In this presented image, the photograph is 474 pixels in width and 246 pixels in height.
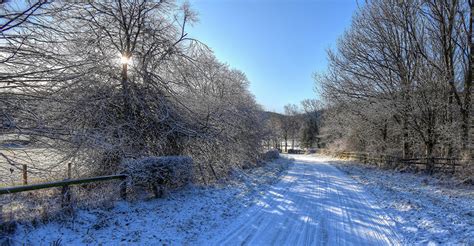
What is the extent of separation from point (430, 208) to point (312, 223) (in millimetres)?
3676

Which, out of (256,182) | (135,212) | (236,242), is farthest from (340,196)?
(135,212)

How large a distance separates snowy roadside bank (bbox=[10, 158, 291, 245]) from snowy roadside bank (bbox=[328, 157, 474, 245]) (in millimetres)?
3955

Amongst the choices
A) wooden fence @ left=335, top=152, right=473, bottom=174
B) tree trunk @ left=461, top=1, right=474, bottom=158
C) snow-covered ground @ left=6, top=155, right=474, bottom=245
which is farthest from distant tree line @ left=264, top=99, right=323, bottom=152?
snow-covered ground @ left=6, top=155, right=474, bottom=245

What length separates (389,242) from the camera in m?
5.20

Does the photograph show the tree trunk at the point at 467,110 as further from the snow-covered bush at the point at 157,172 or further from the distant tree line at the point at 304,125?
the distant tree line at the point at 304,125

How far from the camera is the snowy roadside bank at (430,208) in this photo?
5414 millimetres

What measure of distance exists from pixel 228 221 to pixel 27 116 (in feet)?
14.6

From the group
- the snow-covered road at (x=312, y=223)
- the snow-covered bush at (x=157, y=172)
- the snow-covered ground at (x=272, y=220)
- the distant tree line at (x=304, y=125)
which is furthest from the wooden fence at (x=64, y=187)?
the distant tree line at (x=304, y=125)

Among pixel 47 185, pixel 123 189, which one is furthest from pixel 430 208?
pixel 47 185

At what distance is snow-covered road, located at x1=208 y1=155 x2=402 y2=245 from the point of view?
17.1ft

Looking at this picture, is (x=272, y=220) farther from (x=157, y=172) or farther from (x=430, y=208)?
(x=430, y=208)

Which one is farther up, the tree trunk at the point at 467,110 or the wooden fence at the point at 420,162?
the tree trunk at the point at 467,110

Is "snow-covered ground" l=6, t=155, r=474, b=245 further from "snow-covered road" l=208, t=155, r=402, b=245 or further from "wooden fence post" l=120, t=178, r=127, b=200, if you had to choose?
"wooden fence post" l=120, t=178, r=127, b=200

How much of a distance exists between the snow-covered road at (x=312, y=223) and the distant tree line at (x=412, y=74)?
7.86 m
